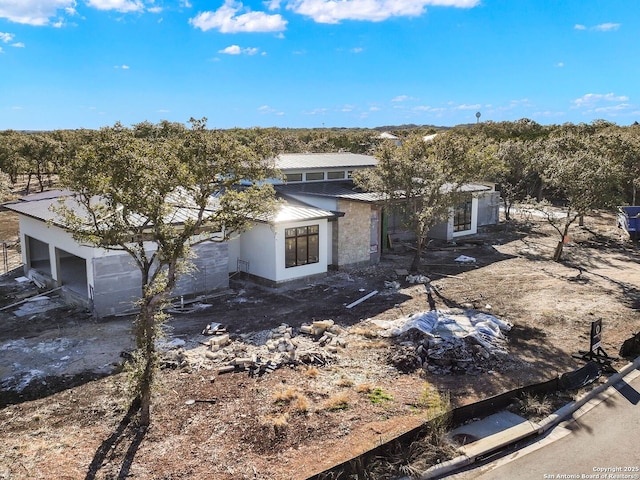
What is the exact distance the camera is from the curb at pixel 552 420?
8.75 m

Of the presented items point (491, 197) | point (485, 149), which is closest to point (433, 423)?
point (485, 149)

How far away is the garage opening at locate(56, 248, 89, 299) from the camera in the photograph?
18781mm

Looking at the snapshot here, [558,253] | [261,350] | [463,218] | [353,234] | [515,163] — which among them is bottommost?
[261,350]

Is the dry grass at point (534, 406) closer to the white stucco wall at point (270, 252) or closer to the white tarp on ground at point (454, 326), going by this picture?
the white tarp on ground at point (454, 326)

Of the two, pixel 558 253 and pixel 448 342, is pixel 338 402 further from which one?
pixel 558 253

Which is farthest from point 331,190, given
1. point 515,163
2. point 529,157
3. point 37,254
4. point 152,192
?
point 529,157

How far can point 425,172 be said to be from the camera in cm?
2059

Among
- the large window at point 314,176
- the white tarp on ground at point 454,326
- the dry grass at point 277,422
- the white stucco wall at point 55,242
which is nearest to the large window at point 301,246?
the white tarp on ground at point 454,326

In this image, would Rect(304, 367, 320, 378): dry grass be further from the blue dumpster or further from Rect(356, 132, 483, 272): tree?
the blue dumpster

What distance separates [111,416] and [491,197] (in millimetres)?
29267

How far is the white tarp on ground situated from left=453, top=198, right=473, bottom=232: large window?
15.2 m

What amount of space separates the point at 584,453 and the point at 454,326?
18.1ft

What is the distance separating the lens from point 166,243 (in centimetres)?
957

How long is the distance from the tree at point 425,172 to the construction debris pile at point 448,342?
6.08 metres
